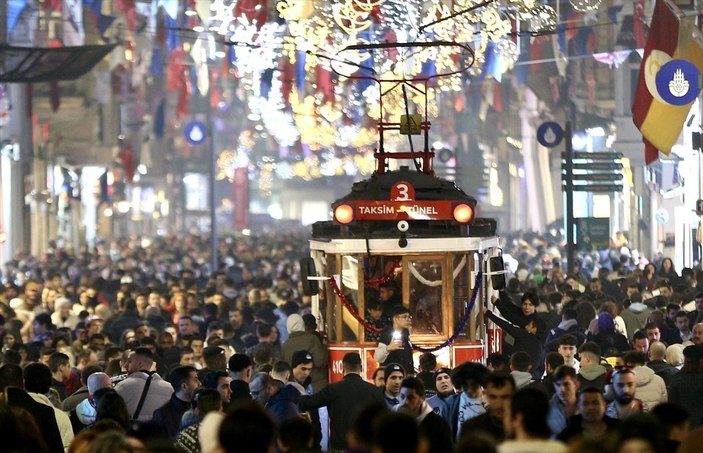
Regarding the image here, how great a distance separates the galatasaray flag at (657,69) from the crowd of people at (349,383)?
218 centimetres

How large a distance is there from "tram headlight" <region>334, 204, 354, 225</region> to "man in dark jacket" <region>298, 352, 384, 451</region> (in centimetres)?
535

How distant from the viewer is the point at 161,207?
12150 centimetres

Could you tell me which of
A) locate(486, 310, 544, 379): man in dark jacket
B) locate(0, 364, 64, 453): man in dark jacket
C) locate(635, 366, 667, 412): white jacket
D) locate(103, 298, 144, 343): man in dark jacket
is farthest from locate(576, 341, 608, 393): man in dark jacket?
locate(103, 298, 144, 343): man in dark jacket

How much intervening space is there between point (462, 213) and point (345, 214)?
3.87 feet

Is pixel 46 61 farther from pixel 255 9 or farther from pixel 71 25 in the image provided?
pixel 71 25

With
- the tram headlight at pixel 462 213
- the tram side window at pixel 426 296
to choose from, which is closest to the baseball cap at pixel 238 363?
the tram side window at pixel 426 296

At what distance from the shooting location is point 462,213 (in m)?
19.8

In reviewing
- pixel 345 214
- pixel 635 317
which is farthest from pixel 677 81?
pixel 345 214

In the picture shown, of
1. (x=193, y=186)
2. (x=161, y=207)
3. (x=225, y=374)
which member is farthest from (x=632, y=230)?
(x=193, y=186)

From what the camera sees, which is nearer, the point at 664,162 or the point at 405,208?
the point at 405,208

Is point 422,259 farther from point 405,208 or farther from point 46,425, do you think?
point 46,425

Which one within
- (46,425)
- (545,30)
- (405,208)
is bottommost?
(46,425)

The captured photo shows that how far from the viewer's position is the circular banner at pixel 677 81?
27.0m

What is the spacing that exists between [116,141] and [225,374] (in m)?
53.8
